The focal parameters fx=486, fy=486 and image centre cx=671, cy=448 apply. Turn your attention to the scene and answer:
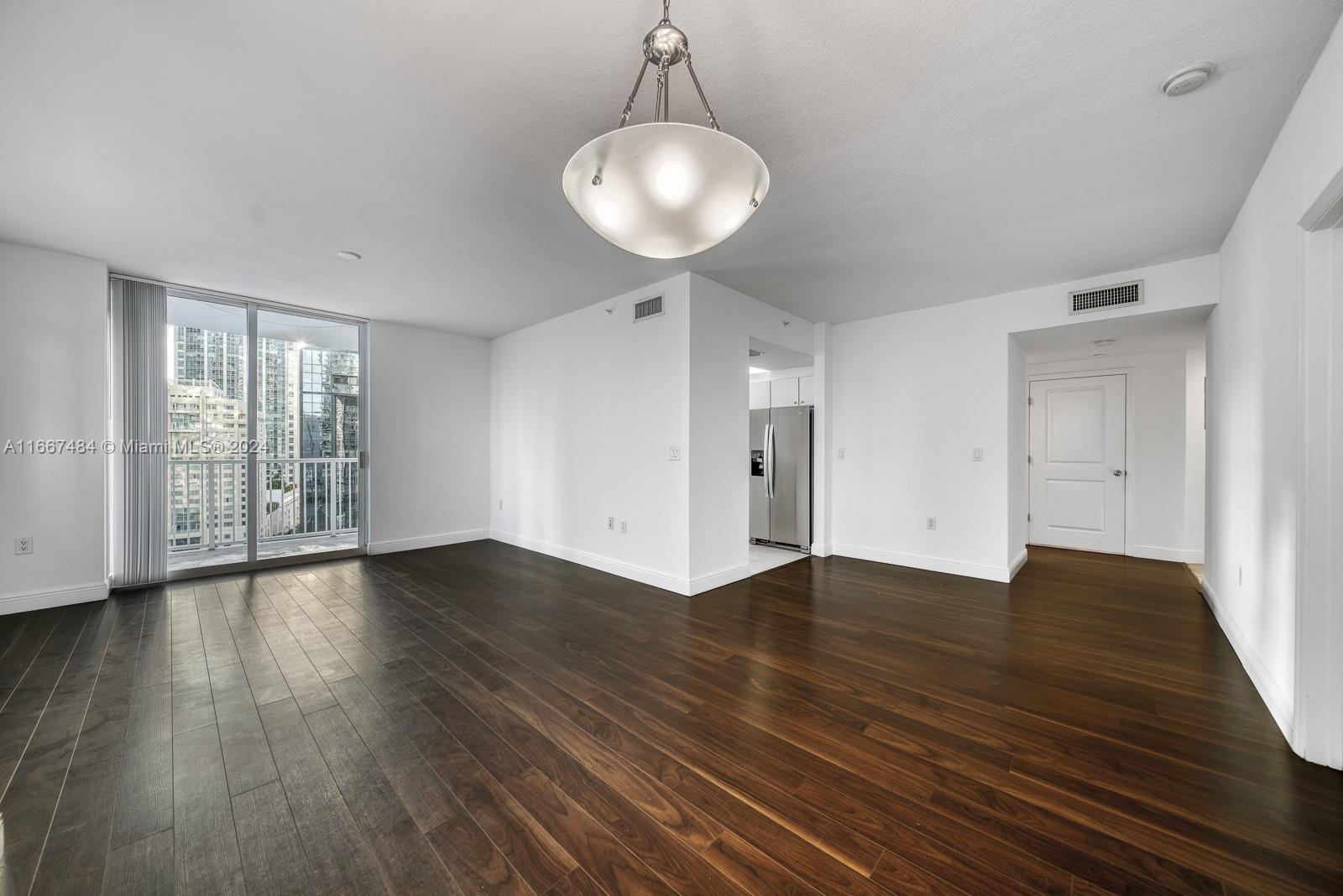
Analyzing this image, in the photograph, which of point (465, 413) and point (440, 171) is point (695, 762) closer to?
point (440, 171)

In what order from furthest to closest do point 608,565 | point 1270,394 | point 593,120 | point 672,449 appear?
point 608,565
point 672,449
point 1270,394
point 593,120

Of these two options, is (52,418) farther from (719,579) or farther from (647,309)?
(719,579)

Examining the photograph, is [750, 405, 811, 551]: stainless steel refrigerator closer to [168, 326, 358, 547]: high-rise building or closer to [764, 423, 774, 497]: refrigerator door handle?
[764, 423, 774, 497]: refrigerator door handle

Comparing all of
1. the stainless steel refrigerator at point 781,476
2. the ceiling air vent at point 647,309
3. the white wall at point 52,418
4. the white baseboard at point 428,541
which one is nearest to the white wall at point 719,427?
the ceiling air vent at point 647,309

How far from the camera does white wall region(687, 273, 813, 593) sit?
4.00m

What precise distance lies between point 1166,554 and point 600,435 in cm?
629

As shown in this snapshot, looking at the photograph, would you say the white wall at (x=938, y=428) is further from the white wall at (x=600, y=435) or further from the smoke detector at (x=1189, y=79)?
the smoke detector at (x=1189, y=79)

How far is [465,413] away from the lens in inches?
248

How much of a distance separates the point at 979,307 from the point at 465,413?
232 inches

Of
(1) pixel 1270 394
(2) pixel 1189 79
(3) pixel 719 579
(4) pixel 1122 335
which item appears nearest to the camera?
(2) pixel 1189 79

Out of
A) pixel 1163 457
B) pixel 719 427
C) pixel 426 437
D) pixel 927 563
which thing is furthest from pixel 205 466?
pixel 1163 457

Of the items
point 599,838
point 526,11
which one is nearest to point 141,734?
point 599,838

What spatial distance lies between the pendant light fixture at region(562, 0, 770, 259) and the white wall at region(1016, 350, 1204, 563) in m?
5.06

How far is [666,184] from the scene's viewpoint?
4.12 ft
